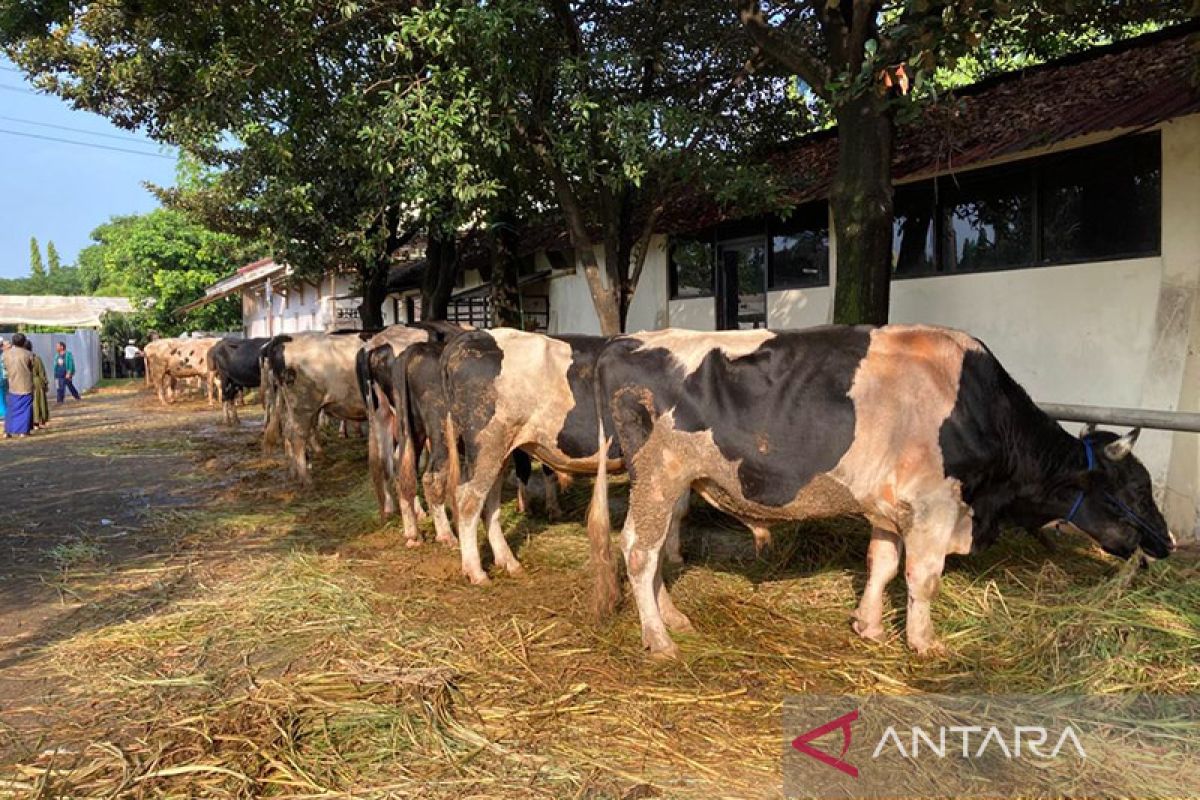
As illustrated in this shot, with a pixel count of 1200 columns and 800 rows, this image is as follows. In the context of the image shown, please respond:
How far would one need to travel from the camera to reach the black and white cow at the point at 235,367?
1670 centimetres

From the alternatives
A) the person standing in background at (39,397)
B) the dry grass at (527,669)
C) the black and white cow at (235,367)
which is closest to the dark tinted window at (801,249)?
the dry grass at (527,669)

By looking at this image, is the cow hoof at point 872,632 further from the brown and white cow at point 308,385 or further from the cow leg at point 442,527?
the brown and white cow at point 308,385

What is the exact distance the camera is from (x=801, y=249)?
10.9 meters

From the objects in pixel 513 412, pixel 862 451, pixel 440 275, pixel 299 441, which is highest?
pixel 440 275

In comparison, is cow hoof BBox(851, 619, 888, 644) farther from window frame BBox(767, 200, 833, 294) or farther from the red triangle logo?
window frame BBox(767, 200, 833, 294)

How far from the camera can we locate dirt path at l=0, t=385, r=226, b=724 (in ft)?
16.6

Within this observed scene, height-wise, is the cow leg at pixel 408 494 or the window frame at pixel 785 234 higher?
the window frame at pixel 785 234

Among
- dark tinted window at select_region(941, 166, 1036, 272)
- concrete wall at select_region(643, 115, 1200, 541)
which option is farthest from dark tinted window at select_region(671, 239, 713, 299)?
dark tinted window at select_region(941, 166, 1036, 272)

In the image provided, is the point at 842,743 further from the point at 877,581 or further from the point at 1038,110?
the point at 1038,110

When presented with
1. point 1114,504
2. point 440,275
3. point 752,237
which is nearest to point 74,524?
point 440,275

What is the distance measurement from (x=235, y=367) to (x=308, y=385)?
25.0 ft

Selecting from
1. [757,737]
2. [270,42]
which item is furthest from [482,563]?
[270,42]

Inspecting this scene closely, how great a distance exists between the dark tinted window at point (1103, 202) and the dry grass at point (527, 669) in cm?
325

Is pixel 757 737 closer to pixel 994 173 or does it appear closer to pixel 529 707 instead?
pixel 529 707
